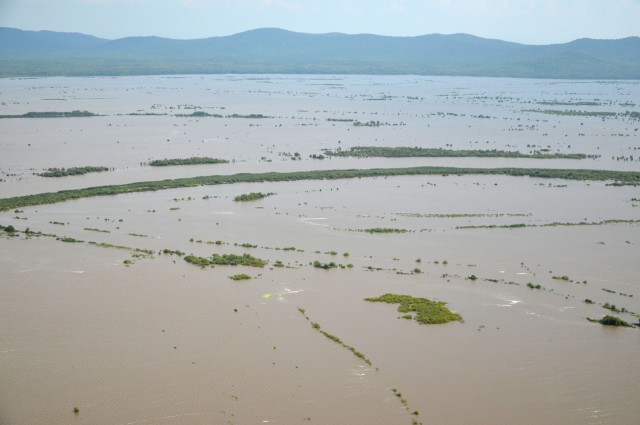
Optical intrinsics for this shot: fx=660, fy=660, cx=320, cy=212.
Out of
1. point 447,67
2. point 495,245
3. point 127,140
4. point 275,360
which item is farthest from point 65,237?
point 447,67

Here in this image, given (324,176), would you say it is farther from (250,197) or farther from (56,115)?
(56,115)

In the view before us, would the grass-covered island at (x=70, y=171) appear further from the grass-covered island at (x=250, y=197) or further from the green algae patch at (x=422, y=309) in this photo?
the green algae patch at (x=422, y=309)

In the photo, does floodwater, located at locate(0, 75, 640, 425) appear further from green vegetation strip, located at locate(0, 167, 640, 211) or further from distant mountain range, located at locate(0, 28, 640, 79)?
distant mountain range, located at locate(0, 28, 640, 79)

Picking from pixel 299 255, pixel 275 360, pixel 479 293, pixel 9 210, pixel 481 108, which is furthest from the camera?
pixel 481 108

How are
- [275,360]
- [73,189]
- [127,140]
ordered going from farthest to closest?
[127,140] → [73,189] → [275,360]

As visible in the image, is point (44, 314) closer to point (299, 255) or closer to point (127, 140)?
point (299, 255)

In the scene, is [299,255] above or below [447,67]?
below
